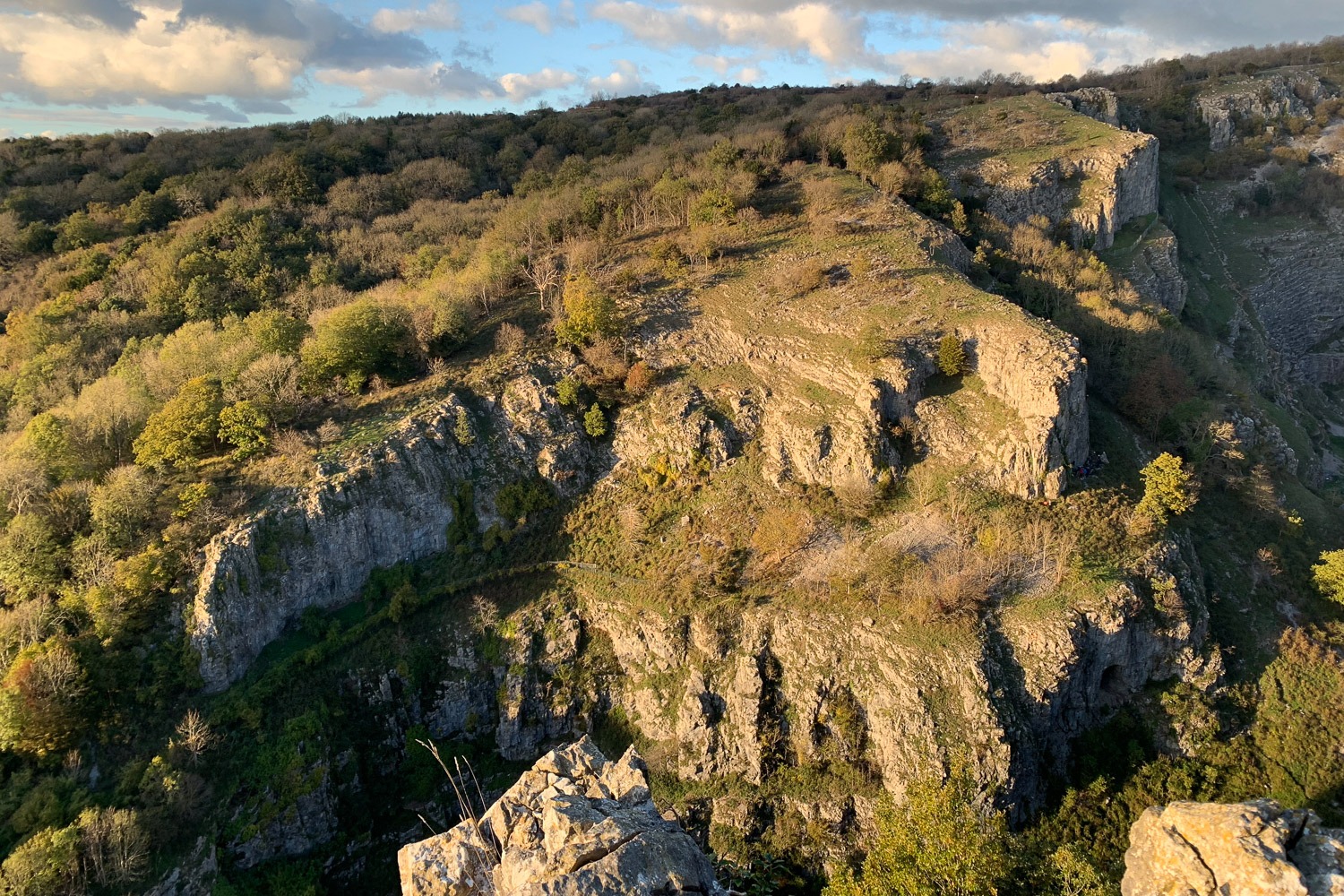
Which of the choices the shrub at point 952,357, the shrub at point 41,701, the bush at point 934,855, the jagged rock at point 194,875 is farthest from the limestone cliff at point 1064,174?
the shrub at point 41,701

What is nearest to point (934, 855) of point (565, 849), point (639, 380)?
point (565, 849)

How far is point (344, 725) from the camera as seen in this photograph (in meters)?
23.2

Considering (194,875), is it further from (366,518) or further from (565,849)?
(565,849)

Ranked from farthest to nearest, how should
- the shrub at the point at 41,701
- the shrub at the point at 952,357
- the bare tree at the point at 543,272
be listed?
the bare tree at the point at 543,272, the shrub at the point at 952,357, the shrub at the point at 41,701

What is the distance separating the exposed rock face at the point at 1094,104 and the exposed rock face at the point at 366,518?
182 ft

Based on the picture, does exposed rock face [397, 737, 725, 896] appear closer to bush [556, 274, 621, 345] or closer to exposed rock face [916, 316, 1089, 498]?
exposed rock face [916, 316, 1089, 498]

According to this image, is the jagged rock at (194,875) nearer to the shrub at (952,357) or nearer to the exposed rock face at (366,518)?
the exposed rock face at (366,518)

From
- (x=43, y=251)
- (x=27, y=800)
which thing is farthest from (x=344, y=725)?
(x=43, y=251)

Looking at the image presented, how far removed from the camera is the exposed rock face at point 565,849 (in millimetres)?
10734

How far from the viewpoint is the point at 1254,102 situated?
2554 inches

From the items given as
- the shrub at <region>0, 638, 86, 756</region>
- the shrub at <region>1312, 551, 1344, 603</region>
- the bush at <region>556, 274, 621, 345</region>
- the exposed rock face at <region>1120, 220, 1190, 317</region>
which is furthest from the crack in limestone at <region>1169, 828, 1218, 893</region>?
the exposed rock face at <region>1120, 220, 1190, 317</region>

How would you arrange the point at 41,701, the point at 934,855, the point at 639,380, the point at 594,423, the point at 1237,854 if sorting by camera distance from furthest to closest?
the point at 639,380 → the point at 594,423 → the point at 41,701 → the point at 934,855 → the point at 1237,854

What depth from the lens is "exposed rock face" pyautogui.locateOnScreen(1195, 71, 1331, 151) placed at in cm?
6381

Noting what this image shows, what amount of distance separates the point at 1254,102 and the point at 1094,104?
1851 centimetres
